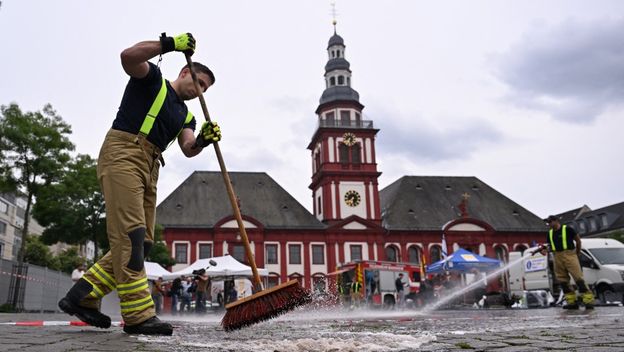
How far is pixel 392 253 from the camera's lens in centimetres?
5006

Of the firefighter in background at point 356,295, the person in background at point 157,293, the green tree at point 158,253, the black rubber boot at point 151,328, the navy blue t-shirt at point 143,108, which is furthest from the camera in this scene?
the green tree at point 158,253

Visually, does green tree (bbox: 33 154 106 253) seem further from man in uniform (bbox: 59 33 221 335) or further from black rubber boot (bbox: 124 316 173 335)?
black rubber boot (bbox: 124 316 173 335)

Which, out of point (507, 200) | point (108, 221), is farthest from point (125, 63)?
point (507, 200)

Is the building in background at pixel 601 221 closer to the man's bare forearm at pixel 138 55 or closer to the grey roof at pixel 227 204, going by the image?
the grey roof at pixel 227 204

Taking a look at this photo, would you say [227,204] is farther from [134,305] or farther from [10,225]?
[134,305]

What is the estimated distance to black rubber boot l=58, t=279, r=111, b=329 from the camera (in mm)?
4488

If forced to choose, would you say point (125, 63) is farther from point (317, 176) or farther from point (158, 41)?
point (317, 176)

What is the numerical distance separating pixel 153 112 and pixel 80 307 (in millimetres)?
1646

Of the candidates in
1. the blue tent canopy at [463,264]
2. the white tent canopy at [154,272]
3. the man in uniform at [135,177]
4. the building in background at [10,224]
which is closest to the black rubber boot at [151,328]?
the man in uniform at [135,177]

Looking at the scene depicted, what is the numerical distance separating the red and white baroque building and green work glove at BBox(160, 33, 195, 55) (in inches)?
1638

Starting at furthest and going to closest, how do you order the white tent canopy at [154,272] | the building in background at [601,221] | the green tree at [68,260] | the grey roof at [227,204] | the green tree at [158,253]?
1. the building in background at [601,221]
2. the green tree at [68,260]
3. the grey roof at [227,204]
4. the green tree at [158,253]
5. the white tent canopy at [154,272]

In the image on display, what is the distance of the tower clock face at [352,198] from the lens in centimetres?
4947

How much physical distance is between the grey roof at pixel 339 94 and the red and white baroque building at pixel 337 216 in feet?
0.39

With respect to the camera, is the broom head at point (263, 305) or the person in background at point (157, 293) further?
the person in background at point (157, 293)
